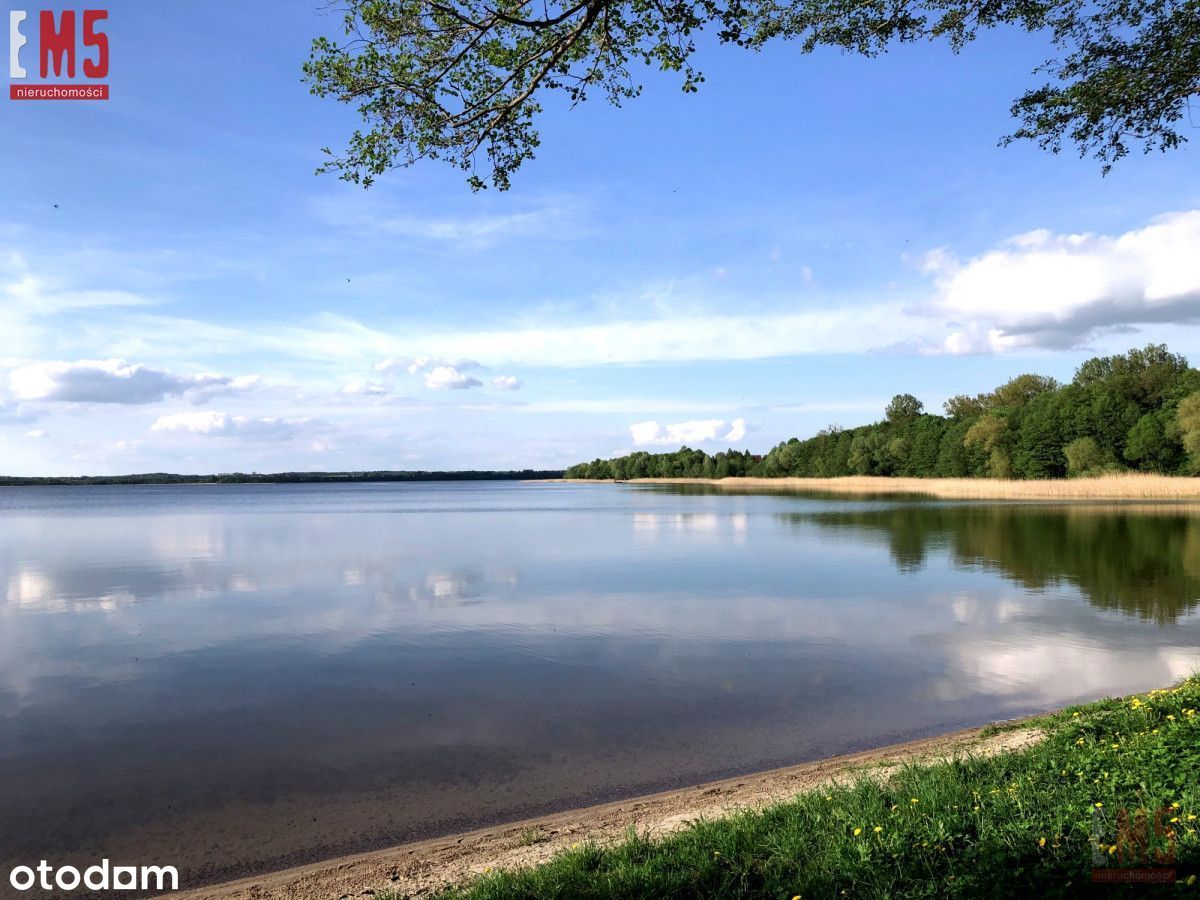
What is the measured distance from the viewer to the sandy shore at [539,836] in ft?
19.4

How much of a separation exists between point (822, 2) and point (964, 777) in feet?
32.7

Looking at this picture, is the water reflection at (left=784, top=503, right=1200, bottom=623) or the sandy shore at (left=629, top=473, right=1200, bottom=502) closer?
the water reflection at (left=784, top=503, right=1200, bottom=623)

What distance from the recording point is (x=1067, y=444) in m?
88.7

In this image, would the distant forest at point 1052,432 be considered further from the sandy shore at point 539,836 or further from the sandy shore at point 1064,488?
the sandy shore at point 539,836

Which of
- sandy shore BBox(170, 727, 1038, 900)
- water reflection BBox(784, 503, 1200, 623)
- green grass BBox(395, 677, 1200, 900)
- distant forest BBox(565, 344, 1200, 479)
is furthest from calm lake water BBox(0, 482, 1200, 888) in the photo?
distant forest BBox(565, 344, 1200, 479)

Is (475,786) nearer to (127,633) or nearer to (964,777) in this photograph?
(964,777)

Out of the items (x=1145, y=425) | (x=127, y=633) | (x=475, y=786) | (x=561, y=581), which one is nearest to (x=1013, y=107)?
(x=475, y=786)

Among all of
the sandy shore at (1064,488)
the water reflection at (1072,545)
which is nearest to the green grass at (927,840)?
the water reflection at (1072,545)

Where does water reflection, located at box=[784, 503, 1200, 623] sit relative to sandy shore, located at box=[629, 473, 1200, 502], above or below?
below

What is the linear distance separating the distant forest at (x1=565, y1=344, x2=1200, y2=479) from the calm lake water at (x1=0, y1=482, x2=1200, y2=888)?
62804 millimetres

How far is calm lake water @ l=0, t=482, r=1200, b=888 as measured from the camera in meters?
7.82

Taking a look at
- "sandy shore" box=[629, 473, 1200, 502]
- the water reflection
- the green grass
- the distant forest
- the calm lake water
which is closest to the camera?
the green grass

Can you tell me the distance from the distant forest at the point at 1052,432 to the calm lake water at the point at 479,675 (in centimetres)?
6280

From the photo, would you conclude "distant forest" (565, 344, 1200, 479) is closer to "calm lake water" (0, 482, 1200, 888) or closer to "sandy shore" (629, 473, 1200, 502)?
"sandy shore" (629, 473, 1200, 502)
